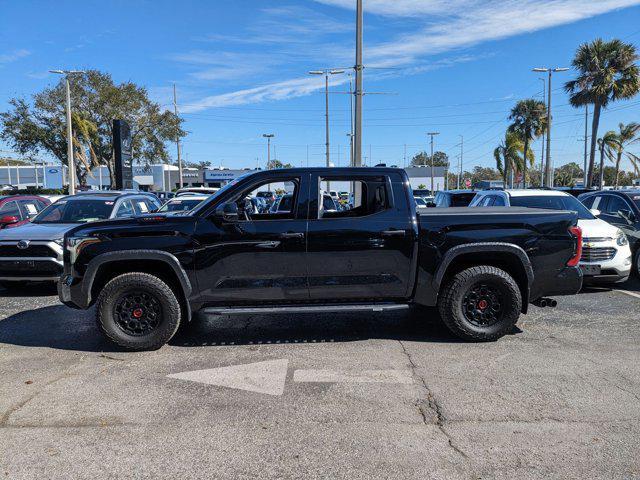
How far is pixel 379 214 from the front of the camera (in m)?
5.61

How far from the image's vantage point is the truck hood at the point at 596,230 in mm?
8211

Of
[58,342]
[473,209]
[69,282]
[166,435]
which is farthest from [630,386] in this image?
[58,342]

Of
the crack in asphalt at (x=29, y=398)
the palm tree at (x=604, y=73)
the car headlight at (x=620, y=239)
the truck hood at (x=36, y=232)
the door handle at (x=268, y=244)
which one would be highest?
the palm tree at (x=604, y=73)

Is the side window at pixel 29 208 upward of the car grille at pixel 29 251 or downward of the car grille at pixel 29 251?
upward

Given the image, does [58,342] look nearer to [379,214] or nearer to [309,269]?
[309,269]

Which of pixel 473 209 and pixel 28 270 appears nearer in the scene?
pixel 473 209

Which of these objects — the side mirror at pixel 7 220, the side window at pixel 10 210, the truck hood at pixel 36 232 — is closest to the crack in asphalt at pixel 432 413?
the truck hood at pixel 36 232

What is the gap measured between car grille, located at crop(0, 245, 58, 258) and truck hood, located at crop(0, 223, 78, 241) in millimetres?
154

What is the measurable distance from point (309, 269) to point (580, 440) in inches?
116

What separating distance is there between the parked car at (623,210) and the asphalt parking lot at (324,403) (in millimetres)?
3327

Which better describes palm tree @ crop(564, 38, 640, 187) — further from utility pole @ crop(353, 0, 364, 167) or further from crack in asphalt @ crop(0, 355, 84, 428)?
crack in asphalt @ crop(0, 355, 84, 428)

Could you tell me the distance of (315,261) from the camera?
545 cm

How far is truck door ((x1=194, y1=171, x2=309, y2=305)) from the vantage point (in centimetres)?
539

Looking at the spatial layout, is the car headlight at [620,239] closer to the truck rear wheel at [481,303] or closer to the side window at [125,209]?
the truck rear wheel at [481,303]
